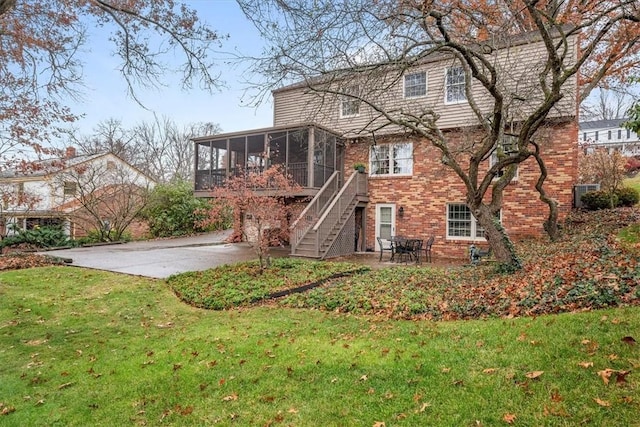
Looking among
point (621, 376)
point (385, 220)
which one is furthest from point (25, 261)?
point (621, 376)

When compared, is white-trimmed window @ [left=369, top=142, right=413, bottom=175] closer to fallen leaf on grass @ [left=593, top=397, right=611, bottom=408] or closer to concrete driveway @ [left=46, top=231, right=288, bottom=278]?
concrete driveway @ [left=46, top=231, right=288, bottom=278]

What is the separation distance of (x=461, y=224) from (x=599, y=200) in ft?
19.4

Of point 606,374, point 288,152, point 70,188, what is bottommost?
point 606,374

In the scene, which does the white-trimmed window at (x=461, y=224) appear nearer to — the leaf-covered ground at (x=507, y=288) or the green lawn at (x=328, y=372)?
the leaf-covered ground at (x=507, y=288)

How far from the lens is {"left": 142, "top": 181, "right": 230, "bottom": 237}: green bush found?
77.3ft

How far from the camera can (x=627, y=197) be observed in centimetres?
1579

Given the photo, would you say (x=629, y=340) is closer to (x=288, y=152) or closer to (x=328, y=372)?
(x=328, y=372)

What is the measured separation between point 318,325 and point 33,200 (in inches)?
493

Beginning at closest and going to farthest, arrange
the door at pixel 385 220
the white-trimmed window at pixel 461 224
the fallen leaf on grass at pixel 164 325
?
the fallen leaf on grass at pixel 164 325, the white-trimmed window at pixel 461 224, the door at pixel 385 220

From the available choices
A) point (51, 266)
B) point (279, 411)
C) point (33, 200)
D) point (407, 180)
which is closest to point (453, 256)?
point (407, 180)

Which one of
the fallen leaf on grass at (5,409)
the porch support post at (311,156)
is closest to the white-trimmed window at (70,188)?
the porch support post at (311,156)

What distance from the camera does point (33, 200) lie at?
513 inches

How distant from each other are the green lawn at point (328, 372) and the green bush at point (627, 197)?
47.4 ft

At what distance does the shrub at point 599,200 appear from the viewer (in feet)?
48.8
